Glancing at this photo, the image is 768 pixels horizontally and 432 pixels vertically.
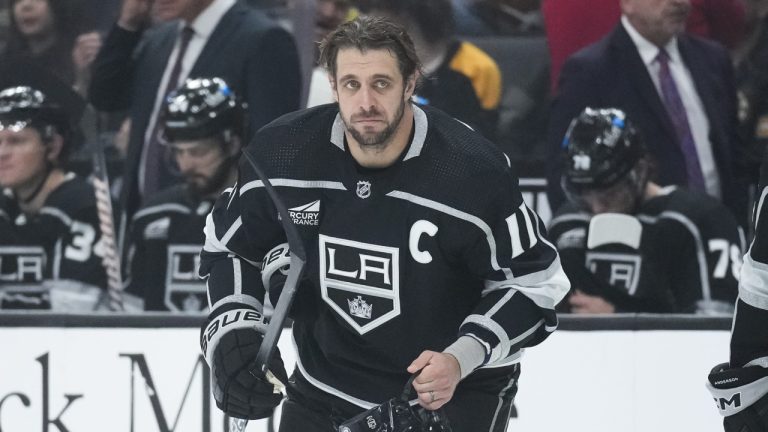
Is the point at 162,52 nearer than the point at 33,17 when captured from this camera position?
Yes

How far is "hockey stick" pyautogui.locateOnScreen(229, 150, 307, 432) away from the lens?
2850 millimetres

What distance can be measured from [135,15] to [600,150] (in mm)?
1661

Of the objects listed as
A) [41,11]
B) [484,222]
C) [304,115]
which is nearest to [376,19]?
[304,115]

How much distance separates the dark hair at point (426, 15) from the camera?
17.0 ft

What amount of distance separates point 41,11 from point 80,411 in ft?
6.30

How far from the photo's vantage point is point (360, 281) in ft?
9.56

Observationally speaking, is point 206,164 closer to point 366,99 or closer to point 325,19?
point 325,19

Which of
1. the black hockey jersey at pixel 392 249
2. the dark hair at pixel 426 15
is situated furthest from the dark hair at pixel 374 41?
the dark hair at pixel 426 15

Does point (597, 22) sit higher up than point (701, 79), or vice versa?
point (597, 22)

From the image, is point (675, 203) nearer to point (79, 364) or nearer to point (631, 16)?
point (631, 16)

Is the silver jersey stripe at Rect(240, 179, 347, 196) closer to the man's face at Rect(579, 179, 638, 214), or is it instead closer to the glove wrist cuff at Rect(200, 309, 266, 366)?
the glove wrist cuff at Rect(200, 309, 266, 366)

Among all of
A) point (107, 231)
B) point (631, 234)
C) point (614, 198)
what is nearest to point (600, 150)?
point (614, 198)

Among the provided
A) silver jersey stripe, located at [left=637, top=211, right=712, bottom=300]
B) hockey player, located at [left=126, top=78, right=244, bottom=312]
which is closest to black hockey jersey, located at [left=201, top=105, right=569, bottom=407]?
silver jersey stripe, located at [left=637, top=211, right=712, bottom=300]

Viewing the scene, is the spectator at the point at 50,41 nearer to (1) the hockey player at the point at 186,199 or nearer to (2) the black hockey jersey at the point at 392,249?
(1) the hockey player at the point at 186,199
